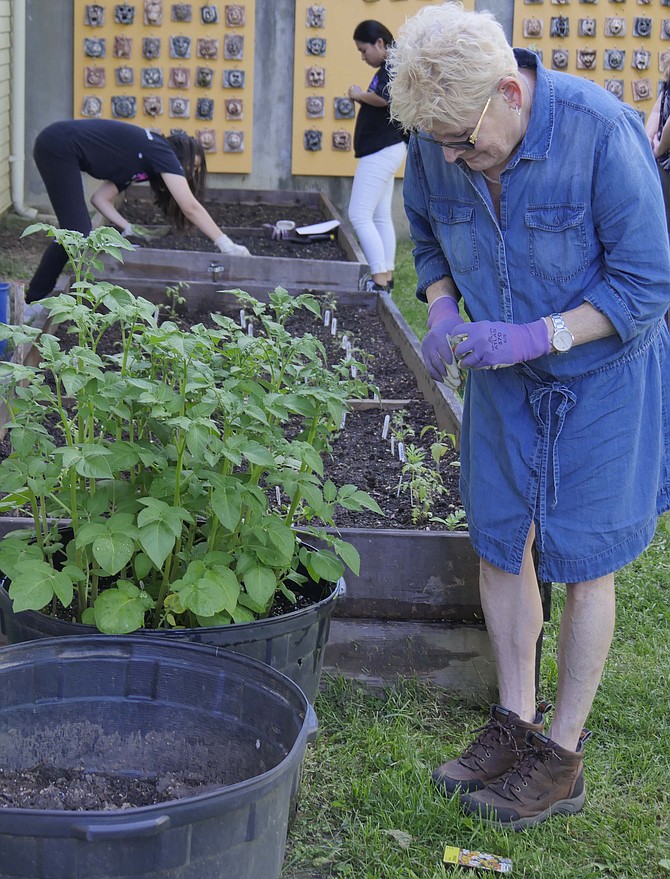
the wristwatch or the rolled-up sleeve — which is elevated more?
the rolled-up sleeve

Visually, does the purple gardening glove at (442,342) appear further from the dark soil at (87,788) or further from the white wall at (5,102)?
the white wall at (5,102)

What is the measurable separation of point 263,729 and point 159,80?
928 cm

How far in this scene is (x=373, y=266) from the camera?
7656 mm

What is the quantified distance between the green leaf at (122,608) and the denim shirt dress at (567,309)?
82 cm

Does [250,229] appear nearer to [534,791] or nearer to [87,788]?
[534,791]

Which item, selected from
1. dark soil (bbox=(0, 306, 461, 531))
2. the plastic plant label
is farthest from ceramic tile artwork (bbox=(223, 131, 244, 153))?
the plastic plant label

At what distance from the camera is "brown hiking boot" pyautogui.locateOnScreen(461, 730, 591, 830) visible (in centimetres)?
253

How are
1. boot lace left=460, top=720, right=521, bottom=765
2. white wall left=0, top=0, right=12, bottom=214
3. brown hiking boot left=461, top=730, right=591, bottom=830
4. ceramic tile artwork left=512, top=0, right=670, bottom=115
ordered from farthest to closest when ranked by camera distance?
ceramic tile artwork left=512, top=0, right=670, bottom=115
white wall left=0, top=0, right=12, bottom=214
boot lace left=460, top=720, right=521, bottom=765
brown hiking boot left=461, top=730, right=591, bottom=830

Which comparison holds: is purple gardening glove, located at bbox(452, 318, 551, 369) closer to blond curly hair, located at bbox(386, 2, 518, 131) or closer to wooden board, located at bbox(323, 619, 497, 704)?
blond curly hair, located at bbox(386, 2, 518, 131)

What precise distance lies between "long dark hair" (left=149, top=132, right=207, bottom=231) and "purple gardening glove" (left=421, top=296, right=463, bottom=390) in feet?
13.3

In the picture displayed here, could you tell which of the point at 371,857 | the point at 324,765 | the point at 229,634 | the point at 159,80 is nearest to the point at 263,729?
the point at 229,634

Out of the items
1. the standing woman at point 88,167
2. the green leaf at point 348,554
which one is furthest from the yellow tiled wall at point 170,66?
the green leaf at point 348,554

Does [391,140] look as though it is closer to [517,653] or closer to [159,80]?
[159,80]

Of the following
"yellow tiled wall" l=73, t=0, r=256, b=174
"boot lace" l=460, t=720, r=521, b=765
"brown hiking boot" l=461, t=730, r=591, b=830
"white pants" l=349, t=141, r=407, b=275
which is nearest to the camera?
"brown hiking boot" l=461, t=730, r=591, b=830
